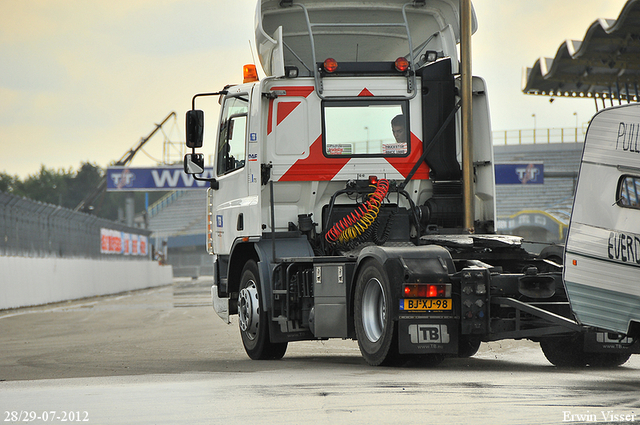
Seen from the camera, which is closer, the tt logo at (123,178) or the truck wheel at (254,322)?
the truck wheel at (254,322)

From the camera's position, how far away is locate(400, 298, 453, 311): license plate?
26.0ft

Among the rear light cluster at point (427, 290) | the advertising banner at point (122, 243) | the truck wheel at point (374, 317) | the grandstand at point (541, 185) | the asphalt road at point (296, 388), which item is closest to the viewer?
the asphalt road at point (296, 388)

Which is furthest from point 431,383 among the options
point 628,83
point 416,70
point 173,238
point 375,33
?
point 173,238

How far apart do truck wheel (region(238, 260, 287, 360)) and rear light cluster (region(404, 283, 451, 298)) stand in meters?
2.51

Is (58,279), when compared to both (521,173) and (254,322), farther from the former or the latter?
(521,173)

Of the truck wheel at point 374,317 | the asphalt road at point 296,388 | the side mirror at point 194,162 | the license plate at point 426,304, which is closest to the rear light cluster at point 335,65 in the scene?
the side mirror at point 194,162

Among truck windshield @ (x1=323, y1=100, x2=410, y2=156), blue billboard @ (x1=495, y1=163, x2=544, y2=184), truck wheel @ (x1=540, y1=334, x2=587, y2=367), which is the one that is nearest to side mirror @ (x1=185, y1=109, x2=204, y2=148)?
truck windshield @ (x1=323, y1=100, x2=410, y2=156)

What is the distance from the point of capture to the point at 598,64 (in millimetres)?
34375

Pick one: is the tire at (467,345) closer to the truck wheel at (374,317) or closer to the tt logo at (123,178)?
the truck wheel at (374,317)

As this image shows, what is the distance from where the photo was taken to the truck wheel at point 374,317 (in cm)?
807

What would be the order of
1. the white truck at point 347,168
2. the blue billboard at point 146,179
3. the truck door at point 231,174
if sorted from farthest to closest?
the blue billboard at point 146,179, the truck door at point 231,174, the white truck at point 347,168

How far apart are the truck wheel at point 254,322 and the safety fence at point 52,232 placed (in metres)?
15.8

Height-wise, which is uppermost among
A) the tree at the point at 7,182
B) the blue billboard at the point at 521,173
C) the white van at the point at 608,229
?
the tree at the point at 7,182

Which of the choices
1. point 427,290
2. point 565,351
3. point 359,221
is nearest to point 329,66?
point 359,221
